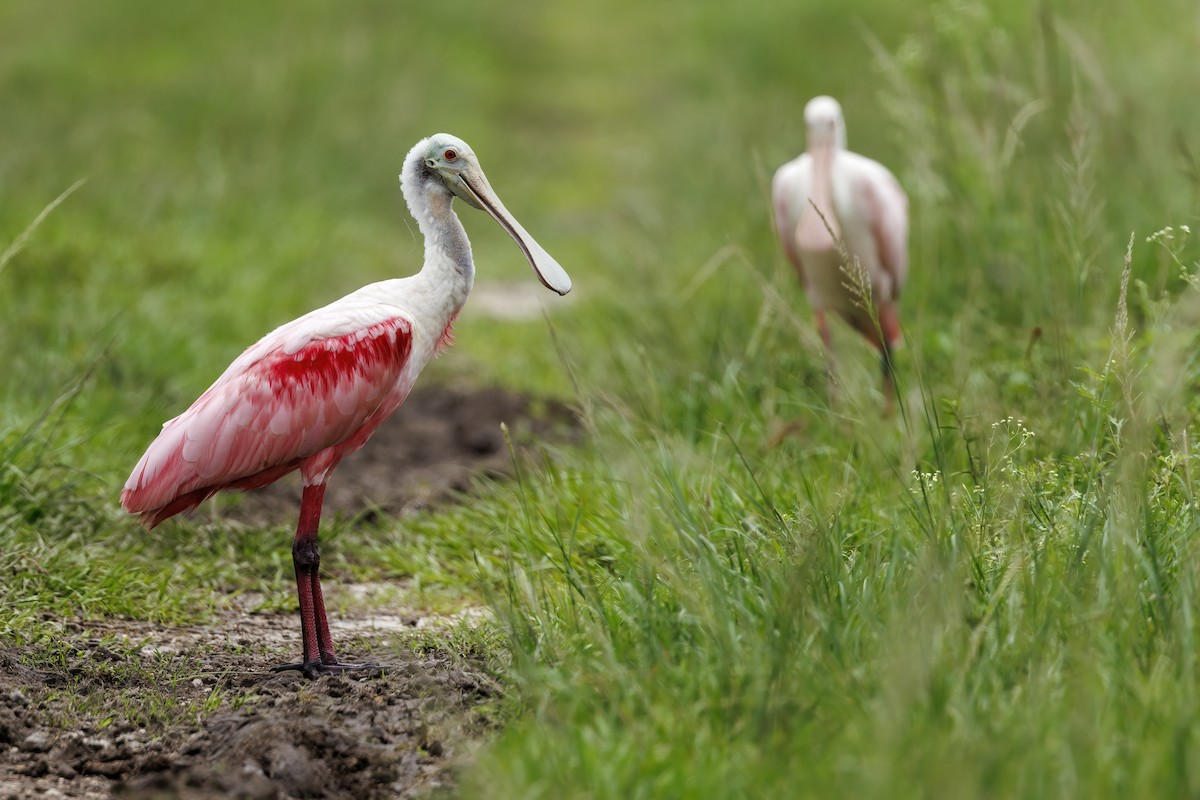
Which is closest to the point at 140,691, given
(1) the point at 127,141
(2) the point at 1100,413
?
(2) the point at 1100,413

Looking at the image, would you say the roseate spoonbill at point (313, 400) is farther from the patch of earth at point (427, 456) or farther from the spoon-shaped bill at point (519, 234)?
the patch of earth at point (427, 456)

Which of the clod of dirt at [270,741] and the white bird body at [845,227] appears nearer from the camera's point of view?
the clod of dirt at [270,741]

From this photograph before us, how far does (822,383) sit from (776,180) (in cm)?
129

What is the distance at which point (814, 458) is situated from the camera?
4.70 meters

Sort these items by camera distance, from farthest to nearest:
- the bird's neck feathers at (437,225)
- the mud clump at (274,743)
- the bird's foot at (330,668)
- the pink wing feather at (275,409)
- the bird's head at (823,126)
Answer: the bird's head at (823,126)
the bird's neck feathers at (437,225)
the pink wing feather at (275,409)
the bird's foot at (330,668)
the mud clump at (274,743)

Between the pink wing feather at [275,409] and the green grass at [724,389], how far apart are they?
52 centimetres

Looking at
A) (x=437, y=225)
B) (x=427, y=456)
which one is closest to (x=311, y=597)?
(x=437, y=225)

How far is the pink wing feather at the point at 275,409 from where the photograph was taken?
12.0 ft

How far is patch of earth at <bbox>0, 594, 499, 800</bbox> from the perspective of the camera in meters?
2.89

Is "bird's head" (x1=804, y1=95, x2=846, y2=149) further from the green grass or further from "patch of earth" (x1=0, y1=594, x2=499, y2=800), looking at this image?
"patch of earth" (x1=0, y1=594, x2=499, y2=800)

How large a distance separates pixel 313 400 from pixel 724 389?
1.95 meters

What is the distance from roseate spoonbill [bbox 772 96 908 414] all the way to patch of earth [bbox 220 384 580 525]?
118cm

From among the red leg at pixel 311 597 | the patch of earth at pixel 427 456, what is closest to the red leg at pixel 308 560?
the red leg at pixel 311 597

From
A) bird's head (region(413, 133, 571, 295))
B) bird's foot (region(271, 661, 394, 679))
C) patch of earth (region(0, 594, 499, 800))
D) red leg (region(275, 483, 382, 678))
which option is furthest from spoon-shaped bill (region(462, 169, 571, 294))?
bird's foot (region(271, 661, 394, 679))
